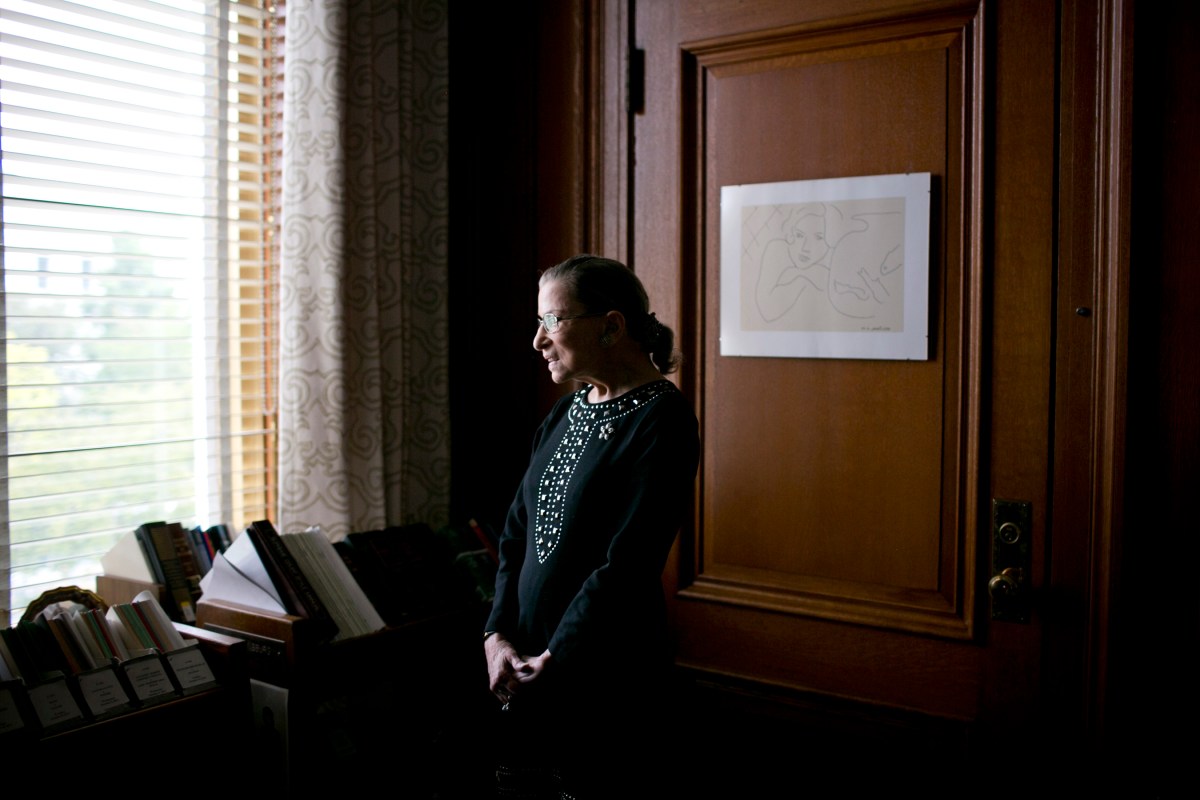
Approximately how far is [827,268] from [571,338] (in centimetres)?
61

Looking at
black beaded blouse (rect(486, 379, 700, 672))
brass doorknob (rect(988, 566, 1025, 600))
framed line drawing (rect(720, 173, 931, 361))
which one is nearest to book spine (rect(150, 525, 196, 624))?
black beaded blouse (rect(486, 379, 700, 672))

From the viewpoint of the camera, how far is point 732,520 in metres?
2.05

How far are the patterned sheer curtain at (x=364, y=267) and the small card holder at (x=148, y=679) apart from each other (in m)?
0.53

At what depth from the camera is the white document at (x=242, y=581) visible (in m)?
1.82

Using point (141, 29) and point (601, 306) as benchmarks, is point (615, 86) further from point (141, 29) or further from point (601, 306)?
point (141, 29)

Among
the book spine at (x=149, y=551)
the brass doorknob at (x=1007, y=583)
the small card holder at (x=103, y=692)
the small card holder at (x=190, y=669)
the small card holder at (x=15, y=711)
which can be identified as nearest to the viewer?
the small card holder at (x=15, y=711)

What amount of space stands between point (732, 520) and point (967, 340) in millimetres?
616

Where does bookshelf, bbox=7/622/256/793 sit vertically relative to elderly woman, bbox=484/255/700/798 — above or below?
below

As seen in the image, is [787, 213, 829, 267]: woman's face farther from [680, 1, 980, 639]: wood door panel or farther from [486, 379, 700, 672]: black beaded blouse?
[486, 379, 700, 672]: black beaded blouse

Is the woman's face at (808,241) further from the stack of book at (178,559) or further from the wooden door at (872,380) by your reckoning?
the stack of book at (178,559)

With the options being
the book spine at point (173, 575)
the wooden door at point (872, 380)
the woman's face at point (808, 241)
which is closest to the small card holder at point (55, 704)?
the book spine at point (173, 575)

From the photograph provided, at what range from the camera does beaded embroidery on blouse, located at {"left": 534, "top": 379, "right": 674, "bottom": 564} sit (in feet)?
5.24

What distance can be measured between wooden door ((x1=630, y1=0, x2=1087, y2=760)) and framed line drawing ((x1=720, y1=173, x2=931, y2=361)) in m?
0.03

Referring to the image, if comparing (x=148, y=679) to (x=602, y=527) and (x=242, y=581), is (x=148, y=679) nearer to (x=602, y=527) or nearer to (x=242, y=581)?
(x=242, y=581)
